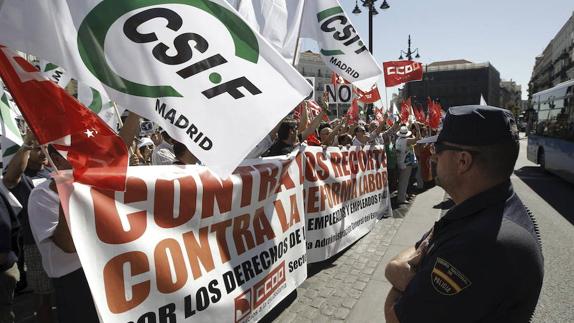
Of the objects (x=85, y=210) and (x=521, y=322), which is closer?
(x=521, y=322)

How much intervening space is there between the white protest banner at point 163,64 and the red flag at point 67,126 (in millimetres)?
139

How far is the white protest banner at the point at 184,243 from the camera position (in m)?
2.16

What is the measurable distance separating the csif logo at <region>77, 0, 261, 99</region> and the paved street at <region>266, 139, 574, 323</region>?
9.17 ft

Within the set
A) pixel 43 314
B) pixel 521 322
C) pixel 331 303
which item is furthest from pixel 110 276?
pixel 331 303

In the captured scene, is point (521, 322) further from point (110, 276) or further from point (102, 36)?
point (102, 36)

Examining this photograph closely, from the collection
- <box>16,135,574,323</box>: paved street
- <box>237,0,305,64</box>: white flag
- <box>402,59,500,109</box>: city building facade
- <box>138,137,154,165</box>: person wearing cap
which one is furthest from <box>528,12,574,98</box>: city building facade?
<box>237,0,305,64</box>: white flag

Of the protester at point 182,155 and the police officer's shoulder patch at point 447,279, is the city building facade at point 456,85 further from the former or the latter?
the police officer's shoulder patch at point 447,279

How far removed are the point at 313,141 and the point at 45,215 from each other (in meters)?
4.91

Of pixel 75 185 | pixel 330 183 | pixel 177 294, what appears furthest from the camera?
pixel 330 183

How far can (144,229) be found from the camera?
243 centimetres

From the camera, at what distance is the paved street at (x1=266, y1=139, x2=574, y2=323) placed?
395 centimetres

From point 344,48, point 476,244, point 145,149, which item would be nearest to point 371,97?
point 344,48

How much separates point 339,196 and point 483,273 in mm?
4366

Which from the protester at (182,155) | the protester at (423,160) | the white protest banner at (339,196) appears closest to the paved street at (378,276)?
the white protest banner at (339,196)
